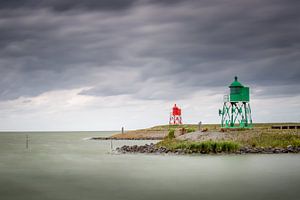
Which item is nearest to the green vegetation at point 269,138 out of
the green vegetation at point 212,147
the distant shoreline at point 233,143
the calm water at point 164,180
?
the distant shoreline at point 233,143

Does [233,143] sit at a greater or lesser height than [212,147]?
greater

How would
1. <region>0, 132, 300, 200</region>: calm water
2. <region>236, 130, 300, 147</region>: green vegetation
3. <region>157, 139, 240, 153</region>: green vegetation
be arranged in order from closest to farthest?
<region>0, 132, 300, 200</region>: calm water, <region>157, 139, 240, 153</region>: green vegetation, <region>236, 130, 300, 147</region>: green vegetation

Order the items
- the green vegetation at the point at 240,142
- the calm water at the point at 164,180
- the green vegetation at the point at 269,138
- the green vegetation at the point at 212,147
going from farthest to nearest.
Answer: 1. the green vegetation at the point at 269,138
2. the green vegetation at the point at 240,142
3. the green vegetation at the point at 212,147
4. the calm water at the point at 164,180

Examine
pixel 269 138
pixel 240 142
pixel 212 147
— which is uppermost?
pixel 269 138

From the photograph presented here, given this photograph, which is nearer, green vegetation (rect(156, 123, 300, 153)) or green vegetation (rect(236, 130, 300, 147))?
green vegetation (rect(156, 123, 300, 153))

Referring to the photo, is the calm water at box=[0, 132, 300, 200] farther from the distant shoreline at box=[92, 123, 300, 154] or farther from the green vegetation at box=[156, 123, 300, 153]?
the green vegetation at box=[156, 123, 300, 153]

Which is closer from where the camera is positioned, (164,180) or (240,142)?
(164,180)

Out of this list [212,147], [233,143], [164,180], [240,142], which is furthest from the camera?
[240,142]

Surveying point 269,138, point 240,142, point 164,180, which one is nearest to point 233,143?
point 240,142

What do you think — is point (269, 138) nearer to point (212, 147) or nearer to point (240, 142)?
point (240, 142)

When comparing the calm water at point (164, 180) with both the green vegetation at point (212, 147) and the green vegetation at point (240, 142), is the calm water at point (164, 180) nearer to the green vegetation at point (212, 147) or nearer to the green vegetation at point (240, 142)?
the green vegetation at point (212, 147)

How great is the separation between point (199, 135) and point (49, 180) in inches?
1130

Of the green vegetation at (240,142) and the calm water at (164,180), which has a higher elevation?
the green vegetation at (240,142)

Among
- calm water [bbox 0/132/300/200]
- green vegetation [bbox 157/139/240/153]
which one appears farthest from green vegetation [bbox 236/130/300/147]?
calm water [bbox 0/132/300/200]
